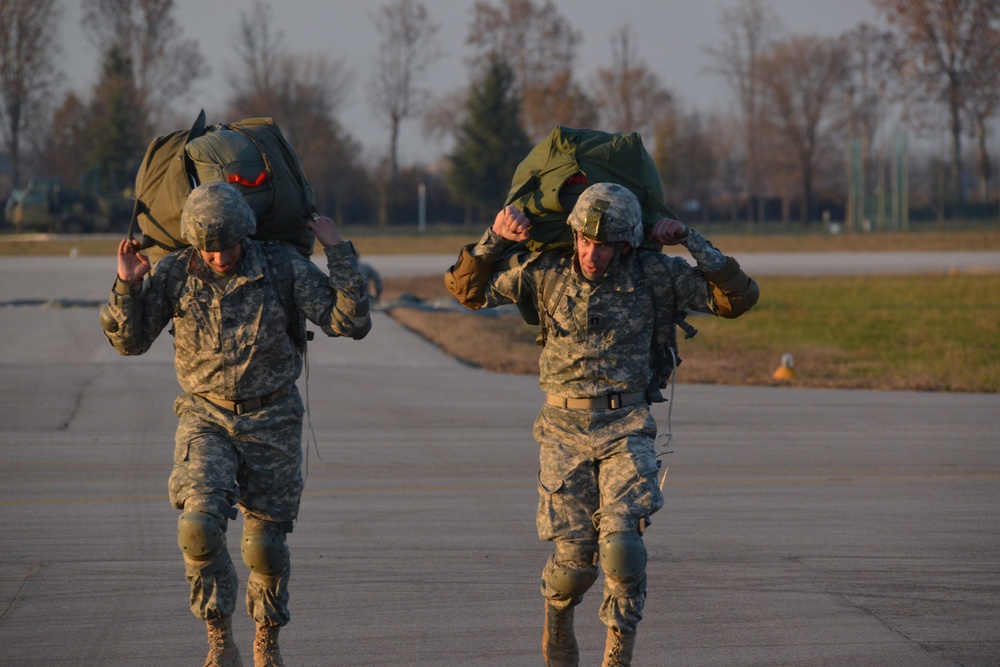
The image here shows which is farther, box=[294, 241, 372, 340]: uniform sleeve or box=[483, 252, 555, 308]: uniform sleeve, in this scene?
box=[483, 252, 555, 308]: uniform sleeve

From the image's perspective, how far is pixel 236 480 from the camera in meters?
5.48

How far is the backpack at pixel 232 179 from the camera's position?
562 centimetres

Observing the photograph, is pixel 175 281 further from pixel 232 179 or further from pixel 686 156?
pixel 686 156

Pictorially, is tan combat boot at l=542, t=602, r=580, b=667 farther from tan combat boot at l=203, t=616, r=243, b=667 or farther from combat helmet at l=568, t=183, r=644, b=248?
combat helmet at l=568, t=183, r=644, b=248

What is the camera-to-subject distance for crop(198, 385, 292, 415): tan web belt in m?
5.40

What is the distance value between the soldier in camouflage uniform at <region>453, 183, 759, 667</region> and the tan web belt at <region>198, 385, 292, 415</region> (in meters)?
1.06

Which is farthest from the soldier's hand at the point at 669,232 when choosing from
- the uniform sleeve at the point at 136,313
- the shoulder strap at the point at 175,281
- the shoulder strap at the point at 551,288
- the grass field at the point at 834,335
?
the grass field at the point at 834,335

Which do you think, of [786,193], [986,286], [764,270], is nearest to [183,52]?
[786,193]

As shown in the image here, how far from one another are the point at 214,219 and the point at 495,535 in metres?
3.48

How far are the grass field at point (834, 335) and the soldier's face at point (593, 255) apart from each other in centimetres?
1108

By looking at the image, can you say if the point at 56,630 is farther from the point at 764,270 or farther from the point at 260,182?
the point at 764,270

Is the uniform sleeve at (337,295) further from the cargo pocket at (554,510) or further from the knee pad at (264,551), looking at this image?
the cargo pocket at (554,510)

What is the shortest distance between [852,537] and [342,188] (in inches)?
2667

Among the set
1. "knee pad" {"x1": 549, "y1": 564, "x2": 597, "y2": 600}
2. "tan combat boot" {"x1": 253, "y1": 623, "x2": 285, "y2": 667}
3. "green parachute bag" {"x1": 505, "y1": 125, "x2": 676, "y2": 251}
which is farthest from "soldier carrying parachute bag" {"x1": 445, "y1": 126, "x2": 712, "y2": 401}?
"tan combat boot" {"x1": 253, "y1": 623, "x2": 285, "y2": 667}
